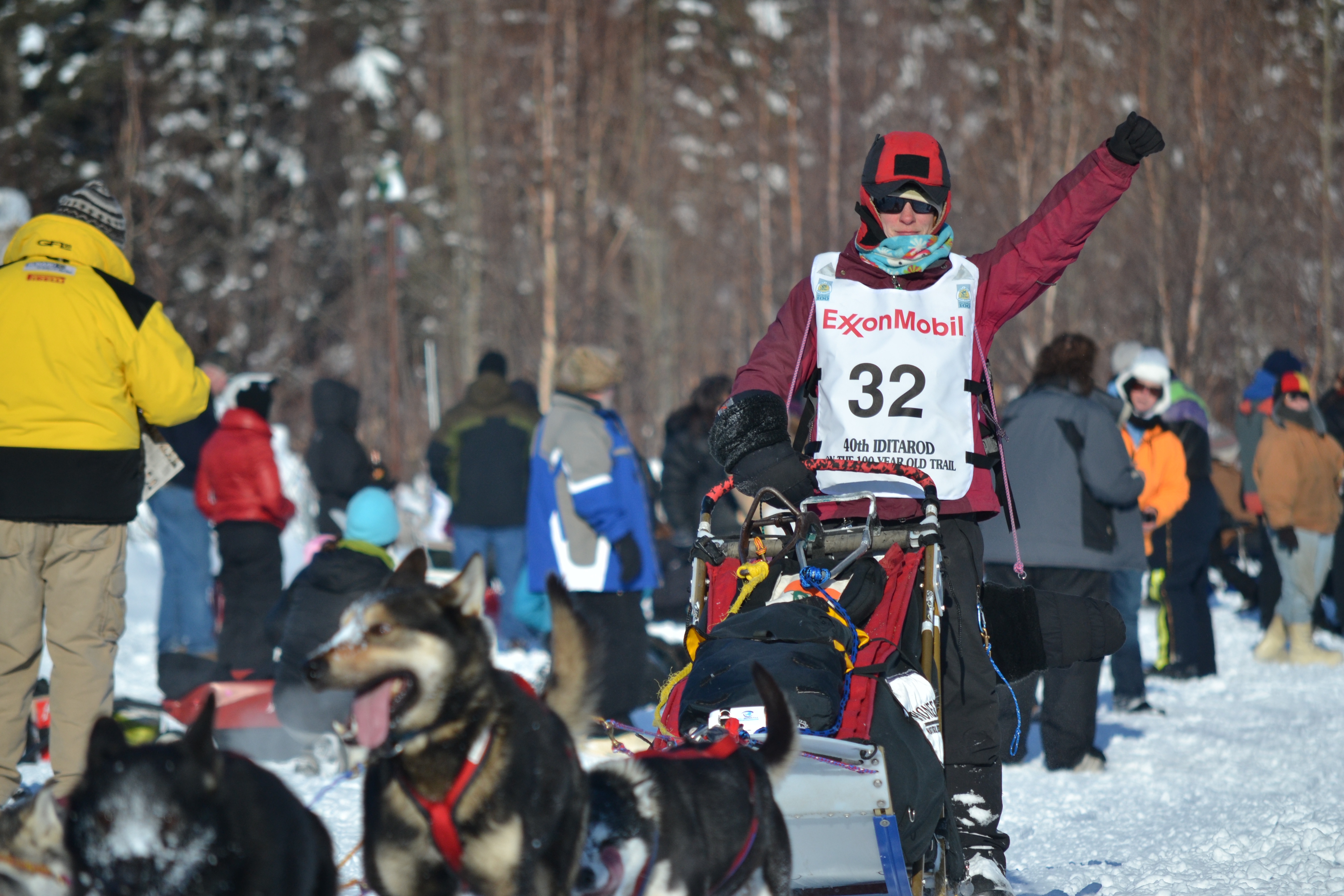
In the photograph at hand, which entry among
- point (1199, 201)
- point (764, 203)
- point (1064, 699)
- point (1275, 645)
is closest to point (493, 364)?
point (1064, 699)

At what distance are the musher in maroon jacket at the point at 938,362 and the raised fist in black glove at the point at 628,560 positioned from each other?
3.24m

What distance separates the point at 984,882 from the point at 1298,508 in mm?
6686

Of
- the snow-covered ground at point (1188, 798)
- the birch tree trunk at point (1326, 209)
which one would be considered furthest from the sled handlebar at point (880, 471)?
the birch tree trunk at point (1326, 209)

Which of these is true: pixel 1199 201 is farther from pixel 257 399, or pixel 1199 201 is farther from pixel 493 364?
pixel 257 399

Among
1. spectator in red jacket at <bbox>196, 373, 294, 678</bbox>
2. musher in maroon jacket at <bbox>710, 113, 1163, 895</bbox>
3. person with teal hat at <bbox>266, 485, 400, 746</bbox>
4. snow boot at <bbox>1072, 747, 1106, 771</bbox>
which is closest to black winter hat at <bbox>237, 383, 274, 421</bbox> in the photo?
spectator in red jacket at <bbox>196, 373, 294, 678</bbox>

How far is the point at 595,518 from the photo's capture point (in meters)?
6.87

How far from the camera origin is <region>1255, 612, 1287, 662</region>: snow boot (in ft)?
29.9

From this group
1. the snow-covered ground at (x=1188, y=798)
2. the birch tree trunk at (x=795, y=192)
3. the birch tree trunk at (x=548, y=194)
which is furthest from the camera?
the birch tree trunk at (x=795, y=192)

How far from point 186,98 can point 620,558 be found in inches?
805

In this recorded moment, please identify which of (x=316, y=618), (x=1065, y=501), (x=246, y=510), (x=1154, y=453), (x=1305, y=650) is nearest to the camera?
(x=316, y=618)

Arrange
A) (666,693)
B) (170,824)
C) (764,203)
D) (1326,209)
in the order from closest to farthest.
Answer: (170,824) → (666,693) → (1326,209) → (764,203)

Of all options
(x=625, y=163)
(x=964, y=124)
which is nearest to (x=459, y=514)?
(x=625, y=163)

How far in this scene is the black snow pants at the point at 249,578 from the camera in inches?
307

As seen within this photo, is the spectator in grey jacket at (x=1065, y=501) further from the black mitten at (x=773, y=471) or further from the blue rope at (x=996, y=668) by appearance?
the black mitten at (x=773, y=471)
